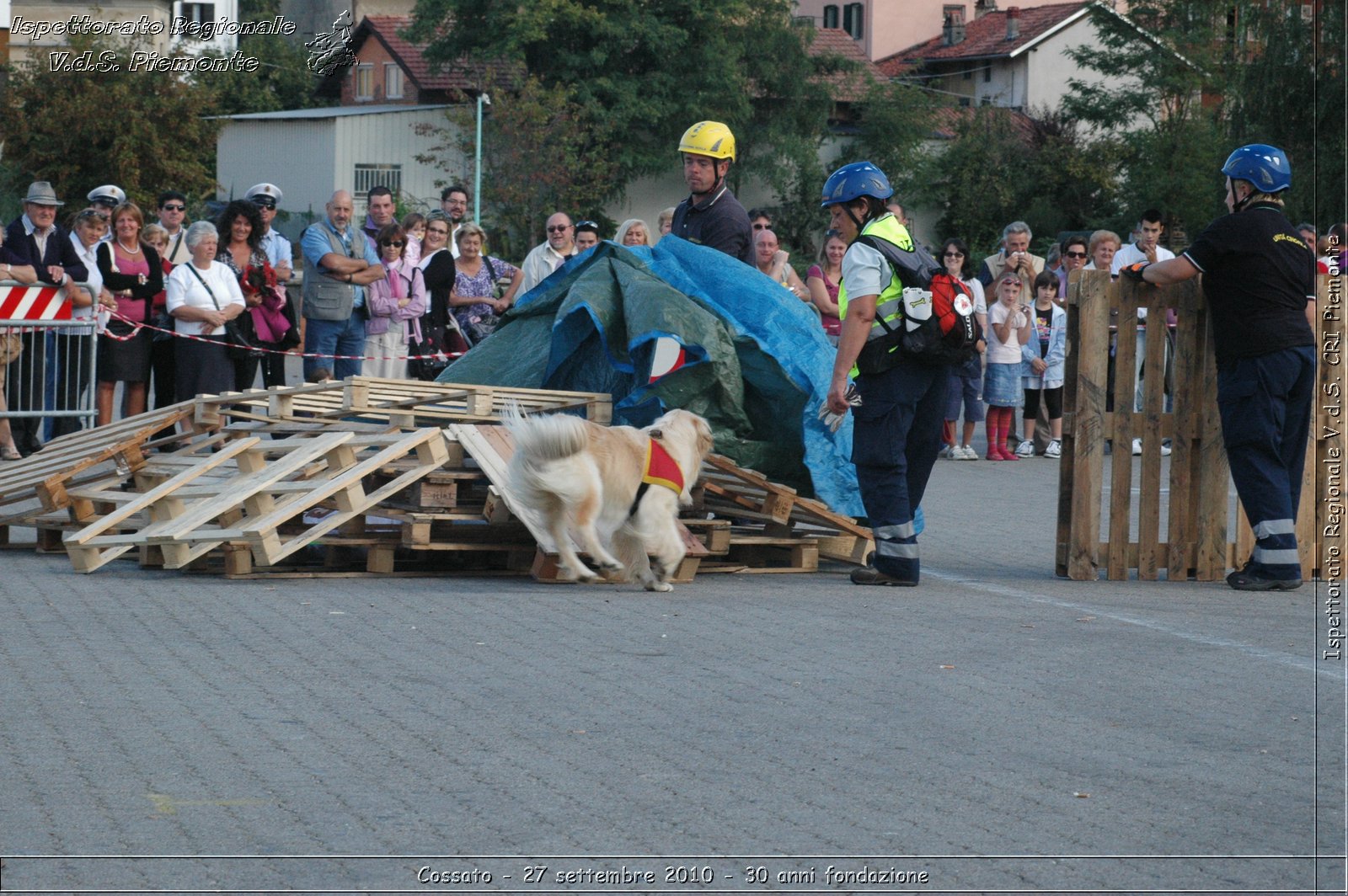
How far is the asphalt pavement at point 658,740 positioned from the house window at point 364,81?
76.3m

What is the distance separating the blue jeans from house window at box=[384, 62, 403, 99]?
67169 mm

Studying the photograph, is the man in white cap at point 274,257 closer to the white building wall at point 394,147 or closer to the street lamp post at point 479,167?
the street lamp post at point 479,167

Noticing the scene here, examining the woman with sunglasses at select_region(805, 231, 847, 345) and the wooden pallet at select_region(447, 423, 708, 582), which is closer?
the wooden pallet at select_region(447, 423, 708, 582)

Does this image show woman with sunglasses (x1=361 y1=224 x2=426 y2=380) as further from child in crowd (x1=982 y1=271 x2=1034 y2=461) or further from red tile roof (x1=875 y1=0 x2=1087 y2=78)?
red tile roof (x1=875 y1=0 x2=1087 y2=78)

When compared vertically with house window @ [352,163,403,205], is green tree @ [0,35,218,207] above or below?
below

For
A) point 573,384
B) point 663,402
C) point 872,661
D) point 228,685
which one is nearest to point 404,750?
point 228,685

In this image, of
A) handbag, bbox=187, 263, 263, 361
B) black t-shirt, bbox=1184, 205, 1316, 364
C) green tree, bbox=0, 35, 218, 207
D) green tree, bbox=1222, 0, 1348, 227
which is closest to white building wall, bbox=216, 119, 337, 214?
green tree, bbox=0, 35, 218, 207

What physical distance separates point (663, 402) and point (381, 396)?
168cm

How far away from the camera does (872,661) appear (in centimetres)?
714

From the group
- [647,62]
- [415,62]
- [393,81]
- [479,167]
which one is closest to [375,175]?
[479,167]

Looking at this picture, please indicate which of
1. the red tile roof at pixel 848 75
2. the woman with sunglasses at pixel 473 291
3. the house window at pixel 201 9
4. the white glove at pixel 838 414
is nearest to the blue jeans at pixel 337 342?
the woman with sunglasses at pixel 473 291

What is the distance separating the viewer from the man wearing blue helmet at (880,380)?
9.16 meters

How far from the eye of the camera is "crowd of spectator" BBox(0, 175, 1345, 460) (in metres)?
14.0

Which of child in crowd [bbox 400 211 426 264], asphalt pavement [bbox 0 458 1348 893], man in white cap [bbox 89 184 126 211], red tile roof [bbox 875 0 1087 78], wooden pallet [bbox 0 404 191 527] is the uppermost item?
red tile roof [bbox 875 0 1087 78]
